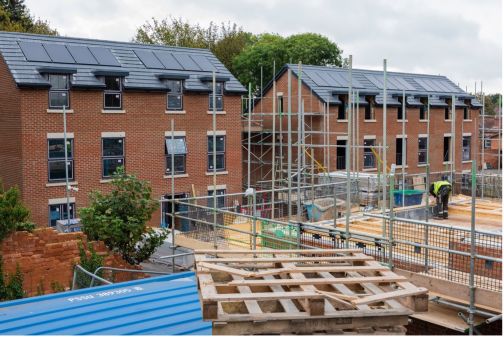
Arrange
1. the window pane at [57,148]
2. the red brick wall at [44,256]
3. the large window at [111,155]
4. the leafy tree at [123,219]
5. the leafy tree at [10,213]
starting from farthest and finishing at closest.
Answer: the large window at [111,155]
the window pane at [57,148]
the leafy tree at [123,219]
the red brick wall at [44,256]
the leafy tree at [10,213]

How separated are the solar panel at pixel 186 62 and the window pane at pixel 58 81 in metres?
6.45

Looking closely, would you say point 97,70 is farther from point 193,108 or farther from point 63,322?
point 63,322

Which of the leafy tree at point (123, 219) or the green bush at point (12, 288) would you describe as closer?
the green bush at point (12, 288)

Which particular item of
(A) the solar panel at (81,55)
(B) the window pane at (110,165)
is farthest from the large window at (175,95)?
(A) the solar panel at (81,55)

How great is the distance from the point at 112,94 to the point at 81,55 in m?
2.27

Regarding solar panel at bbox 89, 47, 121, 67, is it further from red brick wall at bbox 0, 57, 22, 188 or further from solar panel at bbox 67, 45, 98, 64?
red brick wall at bbox 0, 57, 22, 188

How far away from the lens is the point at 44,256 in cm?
1672

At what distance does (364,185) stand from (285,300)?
22170 mm

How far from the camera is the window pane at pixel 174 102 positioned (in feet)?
96.3

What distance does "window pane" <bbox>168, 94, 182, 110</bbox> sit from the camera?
2934cm

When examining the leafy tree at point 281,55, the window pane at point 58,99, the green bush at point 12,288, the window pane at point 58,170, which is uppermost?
the leafy tree at point 281,55

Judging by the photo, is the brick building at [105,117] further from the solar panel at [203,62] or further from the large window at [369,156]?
the large window at [369,156]

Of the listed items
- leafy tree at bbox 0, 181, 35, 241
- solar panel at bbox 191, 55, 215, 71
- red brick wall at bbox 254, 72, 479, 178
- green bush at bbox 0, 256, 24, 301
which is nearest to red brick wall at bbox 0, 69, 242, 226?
solar panel at bbox 191, 55, 215, 71

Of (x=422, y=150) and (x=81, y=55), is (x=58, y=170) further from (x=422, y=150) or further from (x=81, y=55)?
(x=422, y=150)
